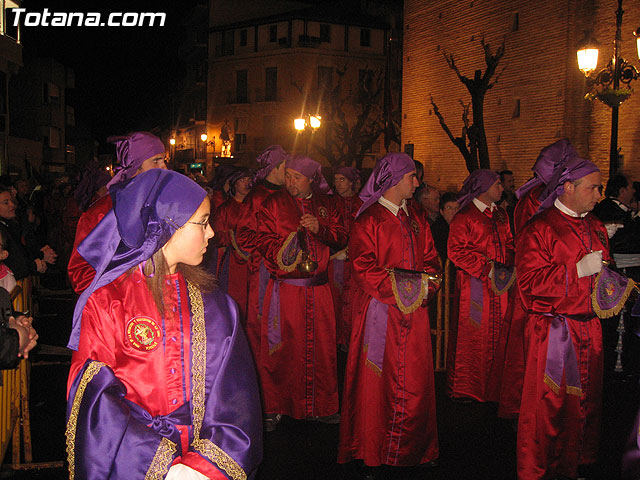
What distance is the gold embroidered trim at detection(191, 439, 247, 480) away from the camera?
2473 mm

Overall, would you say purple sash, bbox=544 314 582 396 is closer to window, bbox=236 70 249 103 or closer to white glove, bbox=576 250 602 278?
white glove, bbox=576 250 602 278

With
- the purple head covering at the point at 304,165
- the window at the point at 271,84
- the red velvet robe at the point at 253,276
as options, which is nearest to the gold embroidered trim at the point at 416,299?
the purple head covering at the point at 304,165

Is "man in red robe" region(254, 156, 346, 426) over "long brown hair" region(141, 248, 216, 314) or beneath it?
beneath

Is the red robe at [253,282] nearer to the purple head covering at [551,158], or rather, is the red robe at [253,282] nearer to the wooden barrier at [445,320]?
the wooden barrier at [445,320]

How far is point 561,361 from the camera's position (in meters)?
4.50

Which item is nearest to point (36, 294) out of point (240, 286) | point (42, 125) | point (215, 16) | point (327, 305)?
point (240, 286)

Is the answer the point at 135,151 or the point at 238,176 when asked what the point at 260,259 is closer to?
the point at 135,151

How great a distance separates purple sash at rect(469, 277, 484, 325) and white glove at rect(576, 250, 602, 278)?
A: 2301mm

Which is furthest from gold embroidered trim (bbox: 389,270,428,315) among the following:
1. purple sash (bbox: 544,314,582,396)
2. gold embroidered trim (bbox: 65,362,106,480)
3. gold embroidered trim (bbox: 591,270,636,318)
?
gold embroidered trim (bbox: 65,362,106,480)

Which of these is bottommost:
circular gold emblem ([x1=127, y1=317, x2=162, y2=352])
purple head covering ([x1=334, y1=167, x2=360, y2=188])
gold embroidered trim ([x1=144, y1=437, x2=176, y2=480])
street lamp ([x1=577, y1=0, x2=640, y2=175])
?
gold embroidered trim ([x1=144, y1=437, x2=176, y2=480])

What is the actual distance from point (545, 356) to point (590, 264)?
29.7 inches

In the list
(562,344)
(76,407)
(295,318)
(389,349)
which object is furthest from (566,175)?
(76,407)

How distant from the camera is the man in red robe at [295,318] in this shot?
6090mm

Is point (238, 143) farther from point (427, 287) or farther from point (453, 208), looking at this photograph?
point (427, 287)
